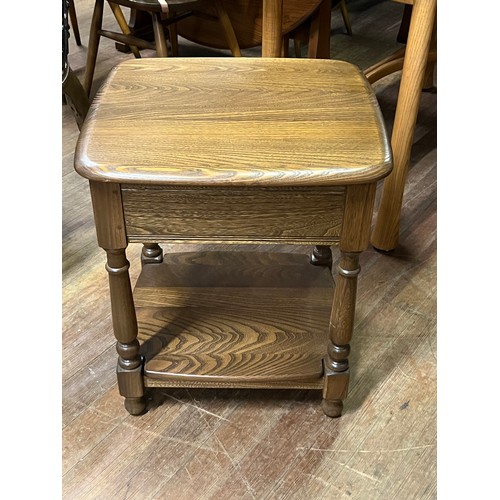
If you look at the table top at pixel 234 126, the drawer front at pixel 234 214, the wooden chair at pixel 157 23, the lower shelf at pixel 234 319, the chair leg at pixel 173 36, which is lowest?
the lower shelf at pixel 234 319

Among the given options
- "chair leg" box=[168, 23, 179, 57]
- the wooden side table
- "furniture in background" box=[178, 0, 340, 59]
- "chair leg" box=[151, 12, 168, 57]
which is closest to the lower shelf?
the wooden side table

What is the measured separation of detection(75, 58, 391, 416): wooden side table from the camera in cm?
93

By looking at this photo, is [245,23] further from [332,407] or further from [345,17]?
[332,407]

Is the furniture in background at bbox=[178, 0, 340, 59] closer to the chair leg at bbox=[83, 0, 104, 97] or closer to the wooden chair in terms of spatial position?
the wooden chair

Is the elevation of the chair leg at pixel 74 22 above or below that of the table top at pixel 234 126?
below

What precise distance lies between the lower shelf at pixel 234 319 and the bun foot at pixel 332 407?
7 cm

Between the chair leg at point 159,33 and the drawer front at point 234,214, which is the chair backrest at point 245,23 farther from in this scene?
the drawer front at point 234,214

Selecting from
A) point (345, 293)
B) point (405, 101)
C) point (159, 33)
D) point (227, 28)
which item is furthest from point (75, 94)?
point (345, 293)

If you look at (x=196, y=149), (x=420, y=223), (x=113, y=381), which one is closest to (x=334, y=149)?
(x=196, y=149)

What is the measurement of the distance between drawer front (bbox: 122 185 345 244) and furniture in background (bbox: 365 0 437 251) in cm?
67

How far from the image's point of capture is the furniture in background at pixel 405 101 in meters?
1.44

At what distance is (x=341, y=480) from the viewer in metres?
1.20

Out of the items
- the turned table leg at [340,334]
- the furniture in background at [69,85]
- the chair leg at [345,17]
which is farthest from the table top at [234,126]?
the chair leg at [345,17]
